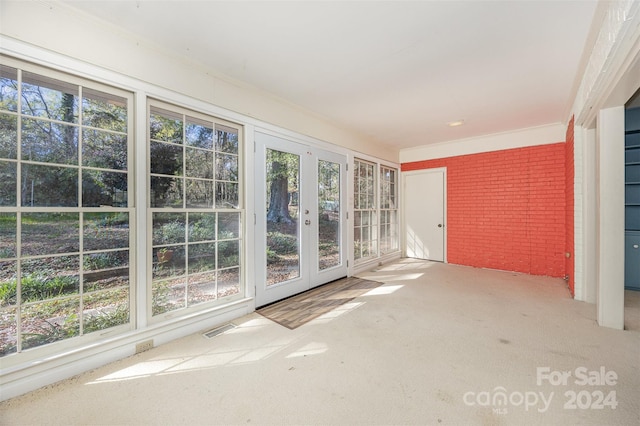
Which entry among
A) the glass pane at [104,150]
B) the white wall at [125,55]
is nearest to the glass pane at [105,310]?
the glass pane at [104,150]

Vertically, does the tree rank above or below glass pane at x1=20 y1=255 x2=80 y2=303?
above

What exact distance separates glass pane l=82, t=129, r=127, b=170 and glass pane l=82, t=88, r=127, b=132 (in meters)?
0.07

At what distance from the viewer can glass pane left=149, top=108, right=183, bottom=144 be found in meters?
2.32

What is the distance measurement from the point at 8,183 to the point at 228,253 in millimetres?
1690

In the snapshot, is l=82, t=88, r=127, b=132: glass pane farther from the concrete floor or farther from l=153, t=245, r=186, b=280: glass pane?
the concrete floor

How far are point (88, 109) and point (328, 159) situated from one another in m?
2.87

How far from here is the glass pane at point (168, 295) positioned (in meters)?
2.30

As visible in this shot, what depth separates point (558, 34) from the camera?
207 cm

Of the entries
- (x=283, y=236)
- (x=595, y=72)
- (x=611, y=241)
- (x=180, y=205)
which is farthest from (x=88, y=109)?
(x=611, y=241)

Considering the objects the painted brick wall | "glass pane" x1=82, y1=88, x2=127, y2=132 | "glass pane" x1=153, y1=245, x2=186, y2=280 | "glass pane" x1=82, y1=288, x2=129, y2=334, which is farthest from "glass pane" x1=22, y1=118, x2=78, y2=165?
the painted brick wall

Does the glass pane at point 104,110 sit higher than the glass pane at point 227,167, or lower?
higher

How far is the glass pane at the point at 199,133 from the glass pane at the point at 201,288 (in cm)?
134

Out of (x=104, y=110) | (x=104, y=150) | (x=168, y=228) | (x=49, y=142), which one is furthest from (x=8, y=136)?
(x=168, y=228)

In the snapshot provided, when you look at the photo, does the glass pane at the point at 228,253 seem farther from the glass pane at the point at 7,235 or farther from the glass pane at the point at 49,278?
the glass pane at the point at 7,235
